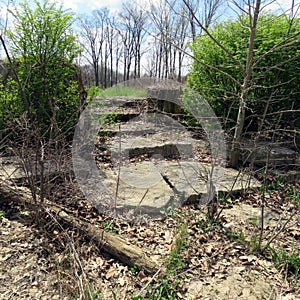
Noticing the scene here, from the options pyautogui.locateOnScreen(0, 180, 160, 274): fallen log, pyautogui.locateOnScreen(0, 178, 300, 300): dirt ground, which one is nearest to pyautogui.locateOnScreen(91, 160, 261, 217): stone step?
pyautogui.locateOnScreen(0, 178, 300, 300): dirt ground

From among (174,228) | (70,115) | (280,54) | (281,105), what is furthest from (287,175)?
(70,115)

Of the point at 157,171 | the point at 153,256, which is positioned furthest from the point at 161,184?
the point at 153,256

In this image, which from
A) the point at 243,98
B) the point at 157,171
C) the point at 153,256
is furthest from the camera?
the point at 157,171

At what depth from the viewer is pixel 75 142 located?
171 inches

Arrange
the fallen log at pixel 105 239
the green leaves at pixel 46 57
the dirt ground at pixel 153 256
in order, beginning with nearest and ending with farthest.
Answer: the dirt ground at pixel 153 256 < the fallen log at pixel 105 239 < the green leaves at pixel 46 57

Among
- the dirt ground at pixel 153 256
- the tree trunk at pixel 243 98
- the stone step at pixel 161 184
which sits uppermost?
the tree trunk at pixel 243 98

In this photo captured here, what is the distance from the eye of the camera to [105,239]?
229cm

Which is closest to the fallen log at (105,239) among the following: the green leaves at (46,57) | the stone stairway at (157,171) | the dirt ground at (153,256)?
the dirt ground at (153,256)

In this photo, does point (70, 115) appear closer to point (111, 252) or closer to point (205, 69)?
point (205, 69)

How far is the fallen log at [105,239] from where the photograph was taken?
2086 mm

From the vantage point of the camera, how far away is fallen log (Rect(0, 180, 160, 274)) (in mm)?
2086

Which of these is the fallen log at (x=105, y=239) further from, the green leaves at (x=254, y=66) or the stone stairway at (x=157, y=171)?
the green leaves at (x=254, y=66)

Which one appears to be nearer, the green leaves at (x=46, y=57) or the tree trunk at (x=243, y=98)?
the tree trunk at (x=243, y=98)

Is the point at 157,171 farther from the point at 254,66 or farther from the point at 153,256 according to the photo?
the point at 254,66
